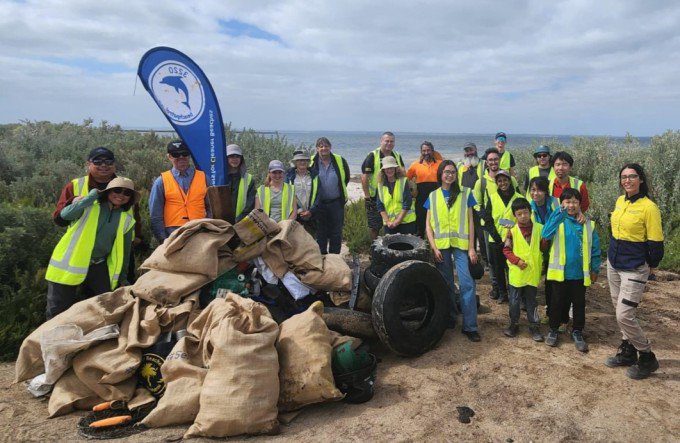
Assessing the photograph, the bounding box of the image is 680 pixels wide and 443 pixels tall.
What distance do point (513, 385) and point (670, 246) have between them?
577cm

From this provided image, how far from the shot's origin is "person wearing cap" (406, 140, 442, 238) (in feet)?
23.1

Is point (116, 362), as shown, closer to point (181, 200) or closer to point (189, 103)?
point (181, 200)

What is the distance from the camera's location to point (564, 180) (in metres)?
5.67

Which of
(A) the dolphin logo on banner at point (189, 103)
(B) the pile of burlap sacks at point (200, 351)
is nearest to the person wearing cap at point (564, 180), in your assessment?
(B) the pile of burlap sacks at point (200, 351)

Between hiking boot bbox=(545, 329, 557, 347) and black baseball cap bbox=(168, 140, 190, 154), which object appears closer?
hiking boot bbox=(545, 329, 557, 347)

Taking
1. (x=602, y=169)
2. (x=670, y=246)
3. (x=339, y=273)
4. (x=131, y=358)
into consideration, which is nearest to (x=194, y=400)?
(x=131, y=358)

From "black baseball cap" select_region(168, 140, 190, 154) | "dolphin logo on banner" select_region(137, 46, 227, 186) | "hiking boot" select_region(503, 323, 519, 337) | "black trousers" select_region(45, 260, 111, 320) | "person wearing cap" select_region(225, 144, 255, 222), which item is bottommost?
"hiking boot" select_region(503, 323, 519, 337)

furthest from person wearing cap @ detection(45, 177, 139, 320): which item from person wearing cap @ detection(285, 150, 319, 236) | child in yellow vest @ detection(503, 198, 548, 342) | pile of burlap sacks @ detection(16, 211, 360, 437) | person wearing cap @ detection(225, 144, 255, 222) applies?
child in yellow vest @ detection(503, 198, 548, 342)

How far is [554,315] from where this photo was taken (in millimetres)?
4820

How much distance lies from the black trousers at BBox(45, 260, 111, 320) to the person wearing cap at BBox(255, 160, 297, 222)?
6.77 ft

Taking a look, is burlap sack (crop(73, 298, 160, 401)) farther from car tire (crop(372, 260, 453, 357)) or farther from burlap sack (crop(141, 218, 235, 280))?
car tire (crop(372, 260, 453, 357))

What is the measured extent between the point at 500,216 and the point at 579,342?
1.74 m

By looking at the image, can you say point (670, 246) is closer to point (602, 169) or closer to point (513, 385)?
point (602, 169)

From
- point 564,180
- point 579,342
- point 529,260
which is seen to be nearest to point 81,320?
point 529,260
